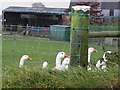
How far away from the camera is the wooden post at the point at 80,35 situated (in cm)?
448

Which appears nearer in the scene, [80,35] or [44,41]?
[80,35]

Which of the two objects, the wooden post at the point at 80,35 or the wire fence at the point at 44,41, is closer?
the wooden post at the point at 80,35

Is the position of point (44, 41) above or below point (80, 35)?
below

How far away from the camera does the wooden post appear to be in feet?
14.7

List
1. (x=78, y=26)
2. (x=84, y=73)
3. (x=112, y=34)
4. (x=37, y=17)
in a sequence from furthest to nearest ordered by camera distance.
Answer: (x=37, y=17), (x=112, y=34), (x=78, y=26), (x=84, y=73)

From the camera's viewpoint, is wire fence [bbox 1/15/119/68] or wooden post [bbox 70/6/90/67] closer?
wooden post [bbox 70/6/90/67]

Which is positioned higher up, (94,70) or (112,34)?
(112,34)

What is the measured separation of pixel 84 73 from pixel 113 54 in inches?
39.1

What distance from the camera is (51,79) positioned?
3842 millimetres

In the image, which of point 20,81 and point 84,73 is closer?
point 20,81

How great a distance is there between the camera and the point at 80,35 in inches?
176

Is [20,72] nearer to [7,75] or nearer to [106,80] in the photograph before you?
[7,75]

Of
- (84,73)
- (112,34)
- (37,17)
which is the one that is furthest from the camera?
(37,17)

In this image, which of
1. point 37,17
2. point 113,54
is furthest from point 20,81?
point 37,17
